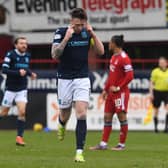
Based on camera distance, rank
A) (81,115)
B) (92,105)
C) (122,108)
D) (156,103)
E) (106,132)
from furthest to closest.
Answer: (92,105) < (156,103) < (106,132) < (122,108) < (81,115)

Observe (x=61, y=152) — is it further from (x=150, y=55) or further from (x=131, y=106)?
(x=150, y=55)

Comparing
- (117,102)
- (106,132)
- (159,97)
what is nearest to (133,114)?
(159,97)

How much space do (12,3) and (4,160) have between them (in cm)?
1824

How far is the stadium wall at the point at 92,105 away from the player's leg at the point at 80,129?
11.1 m

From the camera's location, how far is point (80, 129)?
447 inches

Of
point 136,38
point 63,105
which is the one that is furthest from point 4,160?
point 136,38

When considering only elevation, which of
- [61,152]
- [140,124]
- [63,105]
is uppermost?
[63,105]

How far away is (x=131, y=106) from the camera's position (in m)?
22.8

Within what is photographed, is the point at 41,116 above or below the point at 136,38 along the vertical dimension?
below

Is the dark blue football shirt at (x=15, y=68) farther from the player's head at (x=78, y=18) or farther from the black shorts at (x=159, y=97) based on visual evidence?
the black shorts at (x=159, y=97)

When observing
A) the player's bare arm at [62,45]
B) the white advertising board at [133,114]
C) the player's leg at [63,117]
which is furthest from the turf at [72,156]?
the white advertising board at [133,114]

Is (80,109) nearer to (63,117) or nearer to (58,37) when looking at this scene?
(58,37)

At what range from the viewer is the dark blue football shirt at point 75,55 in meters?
11.7

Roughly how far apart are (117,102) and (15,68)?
2.35 meters
